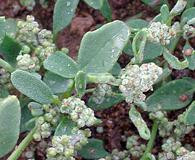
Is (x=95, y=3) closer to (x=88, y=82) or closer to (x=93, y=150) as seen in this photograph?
(x=88, y=82)

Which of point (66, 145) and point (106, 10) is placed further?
point (106, 10)

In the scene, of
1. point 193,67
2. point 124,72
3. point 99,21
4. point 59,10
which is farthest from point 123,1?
point 124,72

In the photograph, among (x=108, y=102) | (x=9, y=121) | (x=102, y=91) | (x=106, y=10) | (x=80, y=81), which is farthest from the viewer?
(x=106, y=10)

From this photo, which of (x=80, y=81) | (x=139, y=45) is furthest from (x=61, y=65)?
(x=139, y=45)

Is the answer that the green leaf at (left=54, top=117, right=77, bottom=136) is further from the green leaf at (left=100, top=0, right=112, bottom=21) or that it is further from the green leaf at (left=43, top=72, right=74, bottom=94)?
the green leaf at (left=100, top=0, right=112, bottom=21)

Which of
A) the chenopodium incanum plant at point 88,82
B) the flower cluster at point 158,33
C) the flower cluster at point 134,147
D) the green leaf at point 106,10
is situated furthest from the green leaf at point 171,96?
the green leaf at point 106,10

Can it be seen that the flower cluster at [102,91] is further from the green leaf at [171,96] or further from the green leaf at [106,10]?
the green leaf at [106,10]
